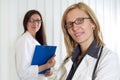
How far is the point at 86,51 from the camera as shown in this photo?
1345 mm

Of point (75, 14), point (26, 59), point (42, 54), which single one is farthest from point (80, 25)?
point (26, 59)

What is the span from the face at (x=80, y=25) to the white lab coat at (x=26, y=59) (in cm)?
94

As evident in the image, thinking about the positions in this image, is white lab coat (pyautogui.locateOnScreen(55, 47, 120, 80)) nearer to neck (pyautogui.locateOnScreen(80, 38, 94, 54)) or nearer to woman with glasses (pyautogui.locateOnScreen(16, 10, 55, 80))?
neck (pyautogui.locateOnScreen(80, 38, 94, 54))

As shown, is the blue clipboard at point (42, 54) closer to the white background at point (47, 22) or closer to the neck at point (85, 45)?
the white background at point (47, 22)

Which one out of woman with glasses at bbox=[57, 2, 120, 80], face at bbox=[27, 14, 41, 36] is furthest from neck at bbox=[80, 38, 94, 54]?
face at bbox=[27, 14, 41, 36]

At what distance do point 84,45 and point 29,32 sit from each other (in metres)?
1.19

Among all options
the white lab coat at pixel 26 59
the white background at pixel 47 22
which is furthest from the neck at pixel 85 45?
the white background at pixel 47 22

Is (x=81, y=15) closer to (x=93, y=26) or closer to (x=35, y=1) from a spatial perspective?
(x=93, y=26)

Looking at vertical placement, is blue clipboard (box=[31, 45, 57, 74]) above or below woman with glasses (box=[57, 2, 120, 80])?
below

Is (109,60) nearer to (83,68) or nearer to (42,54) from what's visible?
(83,68)

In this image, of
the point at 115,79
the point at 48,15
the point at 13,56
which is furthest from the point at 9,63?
the point at 115,79

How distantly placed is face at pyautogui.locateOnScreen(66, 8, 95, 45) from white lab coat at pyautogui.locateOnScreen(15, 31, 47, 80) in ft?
3.09

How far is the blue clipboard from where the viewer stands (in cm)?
209

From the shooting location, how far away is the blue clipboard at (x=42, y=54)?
6.87 feet
